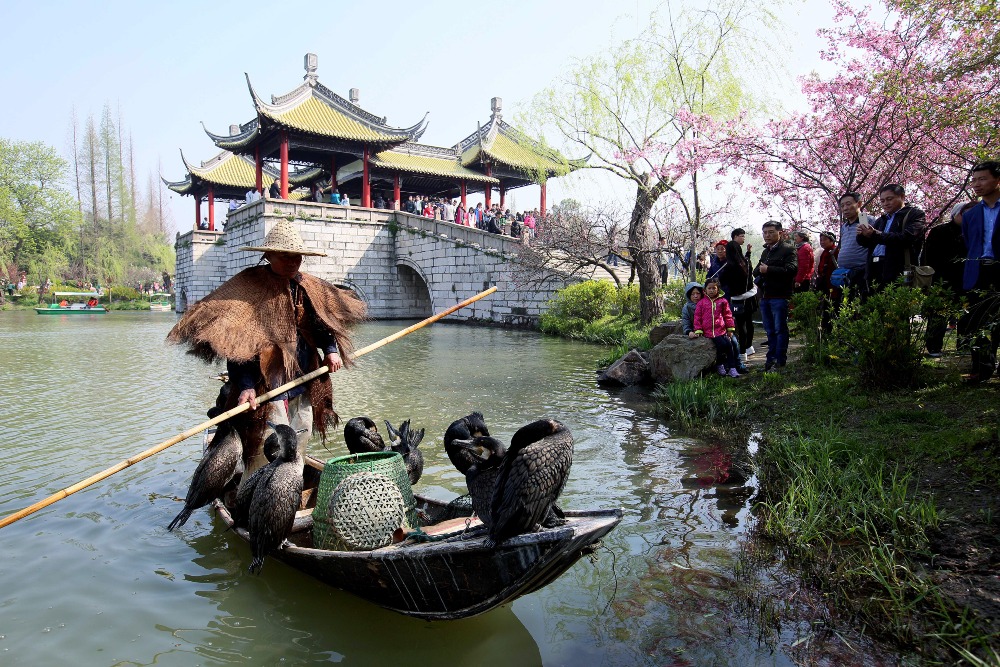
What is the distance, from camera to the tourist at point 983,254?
175 inches

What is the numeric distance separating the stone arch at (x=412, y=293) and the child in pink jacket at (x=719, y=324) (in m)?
19.2

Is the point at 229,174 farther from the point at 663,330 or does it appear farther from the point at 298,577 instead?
the point at 298,577

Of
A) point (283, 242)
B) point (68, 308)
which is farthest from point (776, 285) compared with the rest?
point (68, 308)

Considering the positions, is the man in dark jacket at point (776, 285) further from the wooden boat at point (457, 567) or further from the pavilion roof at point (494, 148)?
the pavilion roof at point (494, 148)

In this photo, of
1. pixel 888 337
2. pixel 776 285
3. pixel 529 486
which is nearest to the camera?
pixel 529 486

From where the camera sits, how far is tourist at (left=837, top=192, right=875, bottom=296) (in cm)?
635

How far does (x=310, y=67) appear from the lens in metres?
26.9

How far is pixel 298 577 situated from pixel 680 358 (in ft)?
19.3

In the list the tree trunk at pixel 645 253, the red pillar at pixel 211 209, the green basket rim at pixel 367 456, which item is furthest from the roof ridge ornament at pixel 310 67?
the green basket rim at pixel 367 456

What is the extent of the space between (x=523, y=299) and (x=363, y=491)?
17.9m

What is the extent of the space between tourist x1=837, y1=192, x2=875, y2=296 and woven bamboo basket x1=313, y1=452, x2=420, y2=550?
5134 mm

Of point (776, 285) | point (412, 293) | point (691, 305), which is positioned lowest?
point (691, 305)

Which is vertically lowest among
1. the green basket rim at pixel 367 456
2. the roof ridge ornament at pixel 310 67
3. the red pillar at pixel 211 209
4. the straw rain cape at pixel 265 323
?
the green basket rim at pixel 367 456

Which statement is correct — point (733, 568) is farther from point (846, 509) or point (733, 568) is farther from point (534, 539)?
point (534, 539)
